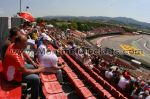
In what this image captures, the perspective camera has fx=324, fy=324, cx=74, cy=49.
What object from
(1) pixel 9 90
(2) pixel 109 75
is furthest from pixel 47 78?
(2) pixel 109 75

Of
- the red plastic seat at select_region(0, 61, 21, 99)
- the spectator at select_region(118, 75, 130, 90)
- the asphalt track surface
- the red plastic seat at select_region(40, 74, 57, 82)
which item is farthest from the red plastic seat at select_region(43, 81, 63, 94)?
the asphalt track surface

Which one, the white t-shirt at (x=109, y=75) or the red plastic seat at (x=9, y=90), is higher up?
the red plastic seat at (x=9, y=90)

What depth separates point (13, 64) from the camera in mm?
4965

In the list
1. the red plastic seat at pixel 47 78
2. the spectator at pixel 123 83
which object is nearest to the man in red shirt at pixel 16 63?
the red plastic seat at pixel 47 78

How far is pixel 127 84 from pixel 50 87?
24.6 feet

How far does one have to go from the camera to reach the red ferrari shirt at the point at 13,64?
4.94 meters

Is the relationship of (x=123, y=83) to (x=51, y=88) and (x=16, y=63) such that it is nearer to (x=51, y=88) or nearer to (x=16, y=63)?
(x=51, y=88)

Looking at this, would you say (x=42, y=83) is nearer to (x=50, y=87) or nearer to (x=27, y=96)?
(x=50, y=87)

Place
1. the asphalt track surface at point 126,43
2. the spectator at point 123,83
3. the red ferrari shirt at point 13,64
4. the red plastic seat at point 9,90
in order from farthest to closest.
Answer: the asphalt track surface at point 126,43, the spectator at point 123,83, the red ferrari shirt at point 13,64, the red plastic seat at point 9,90

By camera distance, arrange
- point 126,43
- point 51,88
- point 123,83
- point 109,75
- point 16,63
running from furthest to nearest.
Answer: point 126,43, point 109,75, point 123,83, point 51,88, point 16,63

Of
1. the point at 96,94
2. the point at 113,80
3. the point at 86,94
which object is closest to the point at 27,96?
the point at 86,94

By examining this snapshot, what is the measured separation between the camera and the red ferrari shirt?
194 inches

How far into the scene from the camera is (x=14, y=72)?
200 inches

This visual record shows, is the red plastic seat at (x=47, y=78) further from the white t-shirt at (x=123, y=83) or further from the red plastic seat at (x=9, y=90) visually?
the white t-shirt at (x=123, y=83)
